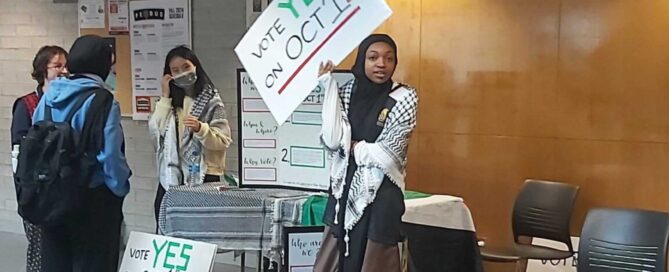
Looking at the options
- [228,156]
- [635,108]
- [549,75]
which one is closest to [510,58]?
[549,75]

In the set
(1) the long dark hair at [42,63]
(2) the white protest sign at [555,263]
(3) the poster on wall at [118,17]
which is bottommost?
(2) the white protest sign at [555,263]

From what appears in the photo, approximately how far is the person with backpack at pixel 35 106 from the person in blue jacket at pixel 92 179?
0.50 meters

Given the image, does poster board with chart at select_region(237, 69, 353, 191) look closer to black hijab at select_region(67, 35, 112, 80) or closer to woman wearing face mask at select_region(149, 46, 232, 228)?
woman wearing face mask at select_region(149, 46, 232, 228)

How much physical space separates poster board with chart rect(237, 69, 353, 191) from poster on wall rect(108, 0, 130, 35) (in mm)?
2447

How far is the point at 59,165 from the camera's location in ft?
10.6

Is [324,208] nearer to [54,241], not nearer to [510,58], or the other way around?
[54,241]

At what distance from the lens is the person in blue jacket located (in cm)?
330

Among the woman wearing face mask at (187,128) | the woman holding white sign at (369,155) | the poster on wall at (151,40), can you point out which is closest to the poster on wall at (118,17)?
the poster on wall at (151,40)

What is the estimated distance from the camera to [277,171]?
4.04 meters

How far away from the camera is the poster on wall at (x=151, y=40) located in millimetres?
5953

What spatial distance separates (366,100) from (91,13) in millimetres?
3710

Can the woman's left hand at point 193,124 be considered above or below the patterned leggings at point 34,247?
above

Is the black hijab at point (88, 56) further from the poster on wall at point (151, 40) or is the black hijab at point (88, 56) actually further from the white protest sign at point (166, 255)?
the poster on wall at point (151, 40)

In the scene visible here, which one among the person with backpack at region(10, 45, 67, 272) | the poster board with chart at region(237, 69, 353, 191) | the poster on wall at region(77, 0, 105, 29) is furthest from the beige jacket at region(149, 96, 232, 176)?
the poster on wall at region(77, 0, 105, 29)
